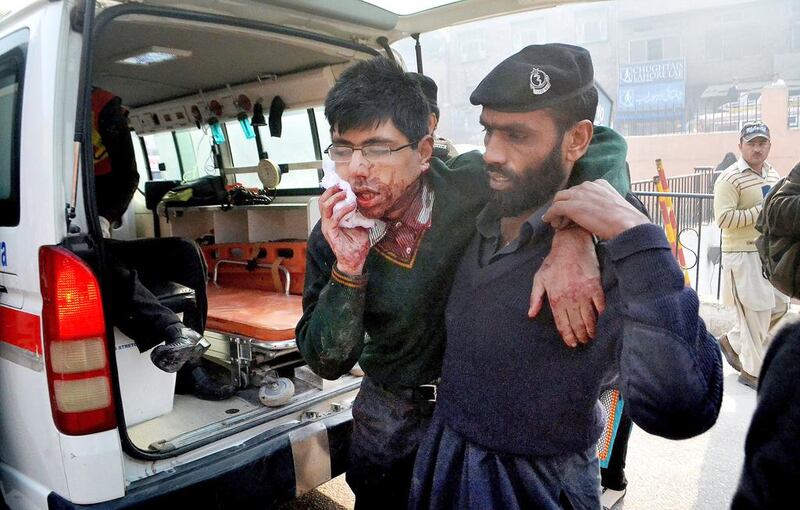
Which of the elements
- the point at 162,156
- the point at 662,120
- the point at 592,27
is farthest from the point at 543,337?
the point at 592,27

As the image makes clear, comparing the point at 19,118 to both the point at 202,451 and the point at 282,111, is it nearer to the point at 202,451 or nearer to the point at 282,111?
the point at 202,451

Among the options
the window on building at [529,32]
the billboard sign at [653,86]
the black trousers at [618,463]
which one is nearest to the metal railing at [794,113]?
the billboard sign at [653,86]

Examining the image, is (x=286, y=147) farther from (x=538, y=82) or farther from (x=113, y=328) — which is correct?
(x=538, y=82)

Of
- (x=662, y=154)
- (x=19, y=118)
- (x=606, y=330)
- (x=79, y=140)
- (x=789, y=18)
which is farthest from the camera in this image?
(x=789, y=18)

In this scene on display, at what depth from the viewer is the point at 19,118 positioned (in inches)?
86.2

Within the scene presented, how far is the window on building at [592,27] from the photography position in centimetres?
3312

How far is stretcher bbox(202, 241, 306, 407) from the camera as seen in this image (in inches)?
128

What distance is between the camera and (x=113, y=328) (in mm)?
2240

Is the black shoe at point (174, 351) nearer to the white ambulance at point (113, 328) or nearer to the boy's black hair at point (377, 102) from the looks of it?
the white ambulance at point (113, 328)

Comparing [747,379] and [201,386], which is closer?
[201,386]

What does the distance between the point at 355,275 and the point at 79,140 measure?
1.14 m

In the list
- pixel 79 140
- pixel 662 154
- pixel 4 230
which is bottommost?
A: pixel 662 154

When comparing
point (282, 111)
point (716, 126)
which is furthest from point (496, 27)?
point (282, 111)

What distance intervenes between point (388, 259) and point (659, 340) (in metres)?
0.84
